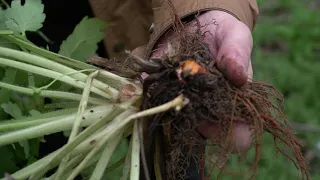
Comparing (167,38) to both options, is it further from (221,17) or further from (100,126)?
(100,126)

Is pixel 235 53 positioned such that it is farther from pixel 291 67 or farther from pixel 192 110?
pixel 291 67

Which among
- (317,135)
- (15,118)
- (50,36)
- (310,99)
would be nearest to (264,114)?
(15,118)

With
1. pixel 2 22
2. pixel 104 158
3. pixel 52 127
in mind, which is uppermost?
pixel 2 22

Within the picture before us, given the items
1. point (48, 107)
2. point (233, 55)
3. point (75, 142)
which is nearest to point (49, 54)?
point (48, 107)

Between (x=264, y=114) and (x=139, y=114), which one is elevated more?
(x=139, y=114)

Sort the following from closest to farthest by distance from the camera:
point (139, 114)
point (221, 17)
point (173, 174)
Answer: point (139, 114), point (173, 174), point (221, 17)
